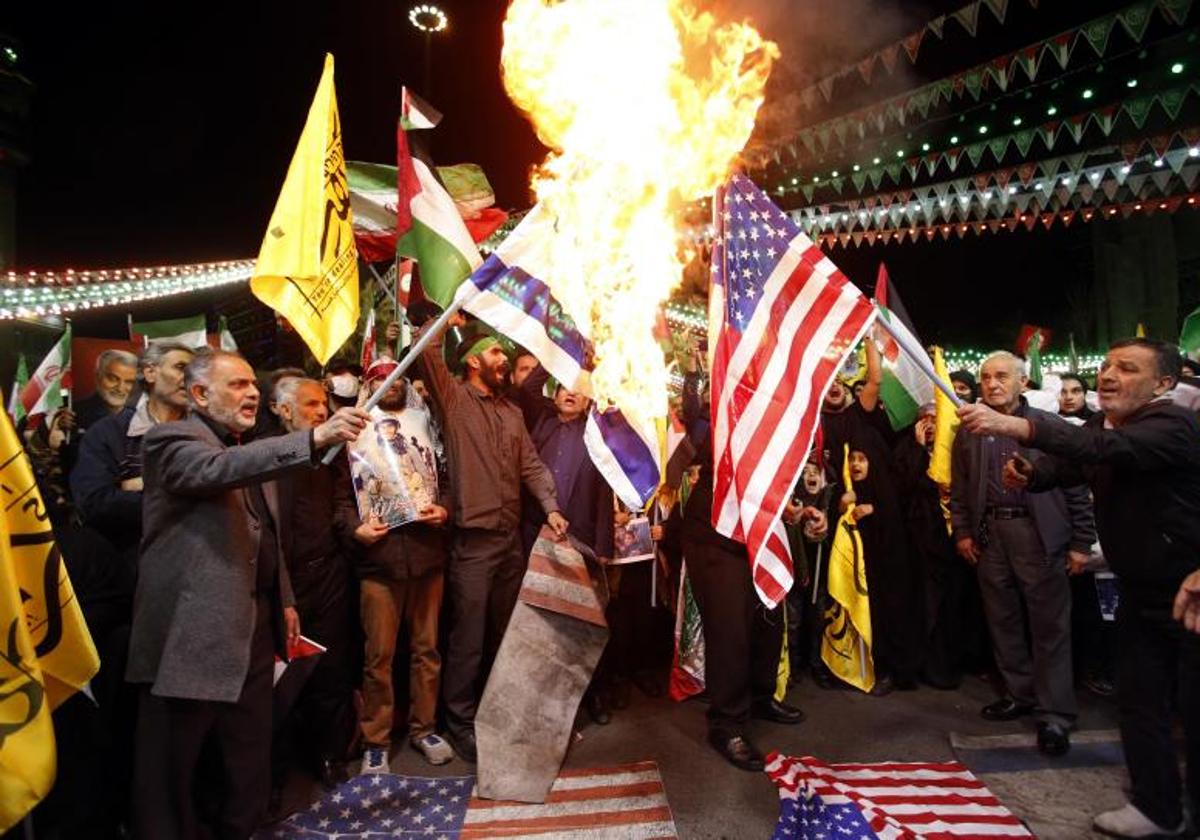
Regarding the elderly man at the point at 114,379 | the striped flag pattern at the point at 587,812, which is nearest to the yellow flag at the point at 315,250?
the elderly man at the point at 114,379

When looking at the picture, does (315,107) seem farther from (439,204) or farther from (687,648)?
(687,648)

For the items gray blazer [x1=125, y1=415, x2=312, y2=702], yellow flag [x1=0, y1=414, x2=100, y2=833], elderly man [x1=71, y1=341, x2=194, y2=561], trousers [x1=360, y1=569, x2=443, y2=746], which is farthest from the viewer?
trousers [x1=360, y1=569, x2=443, y2=746]

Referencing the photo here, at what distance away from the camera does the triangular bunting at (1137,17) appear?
6.04m

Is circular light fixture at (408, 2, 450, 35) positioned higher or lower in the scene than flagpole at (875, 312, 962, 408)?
higher

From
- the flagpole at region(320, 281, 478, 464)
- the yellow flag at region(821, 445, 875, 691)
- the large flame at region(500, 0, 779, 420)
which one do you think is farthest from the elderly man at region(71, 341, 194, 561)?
the yellow flag at region(821, 445, 875, 691)

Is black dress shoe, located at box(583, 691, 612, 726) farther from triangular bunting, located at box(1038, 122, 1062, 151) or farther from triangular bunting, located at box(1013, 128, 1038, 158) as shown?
triangular bunting, located at box(1013, 128, 1038, 158)

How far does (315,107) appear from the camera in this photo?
12.7 ft

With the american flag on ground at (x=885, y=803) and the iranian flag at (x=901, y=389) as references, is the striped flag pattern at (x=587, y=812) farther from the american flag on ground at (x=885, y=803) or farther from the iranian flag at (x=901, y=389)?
the iranian flag at (x=901, y=389)

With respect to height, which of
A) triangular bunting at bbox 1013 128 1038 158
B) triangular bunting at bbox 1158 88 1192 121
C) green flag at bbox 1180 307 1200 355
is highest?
triangular bunting at bbox 1013 128 1038 158

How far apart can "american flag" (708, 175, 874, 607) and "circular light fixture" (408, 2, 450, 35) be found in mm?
9613

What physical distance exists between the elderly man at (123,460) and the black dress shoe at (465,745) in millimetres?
2298

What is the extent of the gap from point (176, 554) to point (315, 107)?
8.25 ft

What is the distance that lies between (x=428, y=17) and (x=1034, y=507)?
37.0 feet

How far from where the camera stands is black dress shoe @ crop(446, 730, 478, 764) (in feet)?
15.0
